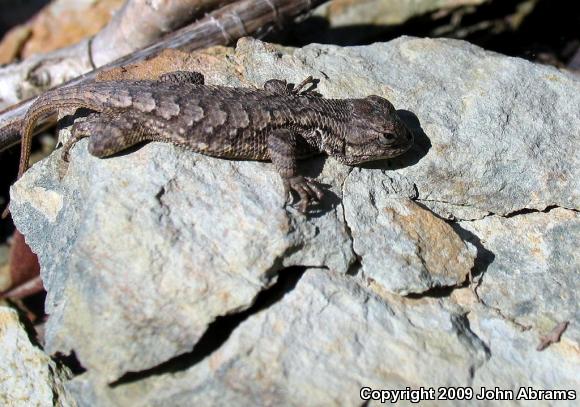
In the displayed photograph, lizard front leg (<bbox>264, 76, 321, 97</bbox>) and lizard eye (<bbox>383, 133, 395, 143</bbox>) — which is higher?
lizard front leg (<bbox>264, 76, 321, 97</bbox>)

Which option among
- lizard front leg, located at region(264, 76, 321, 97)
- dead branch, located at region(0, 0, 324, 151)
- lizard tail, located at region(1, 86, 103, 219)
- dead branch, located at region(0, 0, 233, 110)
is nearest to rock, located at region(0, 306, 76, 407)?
lizard tail, located at region(1, 86, 103, 219)

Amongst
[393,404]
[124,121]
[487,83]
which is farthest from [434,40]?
[393,404]

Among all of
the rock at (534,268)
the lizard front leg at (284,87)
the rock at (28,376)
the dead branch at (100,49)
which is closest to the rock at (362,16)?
the dead branch at (100,49)

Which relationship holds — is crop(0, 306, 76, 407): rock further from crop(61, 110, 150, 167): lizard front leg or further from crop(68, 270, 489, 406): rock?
crop(61, 110, 150, 167): lizard front leg

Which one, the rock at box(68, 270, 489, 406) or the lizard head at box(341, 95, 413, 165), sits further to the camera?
the lizard head at box(341, 95, 413, 165)

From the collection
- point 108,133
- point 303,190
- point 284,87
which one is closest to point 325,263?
point 303,190

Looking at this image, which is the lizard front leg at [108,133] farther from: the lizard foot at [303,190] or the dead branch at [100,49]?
the dead branch at [100,49]

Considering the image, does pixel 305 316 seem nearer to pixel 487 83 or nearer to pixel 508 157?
pixel 508 157

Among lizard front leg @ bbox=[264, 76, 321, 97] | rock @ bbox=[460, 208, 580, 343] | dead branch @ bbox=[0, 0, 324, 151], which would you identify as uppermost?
dead branch @ bbox=[0, 0, 324, 151]
